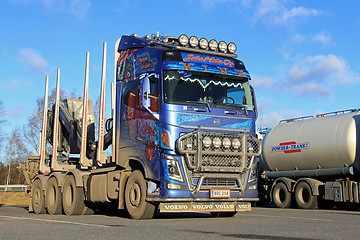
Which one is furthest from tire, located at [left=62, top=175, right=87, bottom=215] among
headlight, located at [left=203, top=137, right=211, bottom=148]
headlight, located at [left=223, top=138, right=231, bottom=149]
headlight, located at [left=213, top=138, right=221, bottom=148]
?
headlight, located at [left=223, top=138, right=231, bottom=149]

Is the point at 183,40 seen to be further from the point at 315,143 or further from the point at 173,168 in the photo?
the point at 315,143

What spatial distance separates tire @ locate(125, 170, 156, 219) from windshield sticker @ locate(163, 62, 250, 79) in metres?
2.69

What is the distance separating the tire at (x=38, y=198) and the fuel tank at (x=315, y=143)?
33.8ft

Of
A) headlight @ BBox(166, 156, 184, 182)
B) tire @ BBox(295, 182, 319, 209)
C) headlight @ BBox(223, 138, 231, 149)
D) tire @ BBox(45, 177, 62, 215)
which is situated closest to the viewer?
headlight @ BBox(166, 156, 184, 182)

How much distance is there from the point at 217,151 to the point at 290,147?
1028 centimetres

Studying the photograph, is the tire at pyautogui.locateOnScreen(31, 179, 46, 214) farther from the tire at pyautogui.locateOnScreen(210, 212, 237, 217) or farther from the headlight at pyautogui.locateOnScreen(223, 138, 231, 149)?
the headlight at pyautogui.locateOnScreen(223, 138, 231, 149)

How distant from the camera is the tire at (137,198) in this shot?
11.9m

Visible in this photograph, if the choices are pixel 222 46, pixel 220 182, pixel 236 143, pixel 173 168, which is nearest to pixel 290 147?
pixel 222 46

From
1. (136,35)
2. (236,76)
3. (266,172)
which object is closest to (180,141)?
(236,76)

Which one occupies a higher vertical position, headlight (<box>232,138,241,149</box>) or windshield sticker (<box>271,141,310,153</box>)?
windshield sticker (<box>271,141,310,153</box>)

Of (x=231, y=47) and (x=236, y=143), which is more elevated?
(x=231, y=47)

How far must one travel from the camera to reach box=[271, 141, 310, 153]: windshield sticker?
2070 cm

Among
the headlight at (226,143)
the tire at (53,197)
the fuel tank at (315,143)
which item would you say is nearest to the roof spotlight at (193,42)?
the headlight at (226,143)

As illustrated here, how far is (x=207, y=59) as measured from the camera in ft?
41.9
